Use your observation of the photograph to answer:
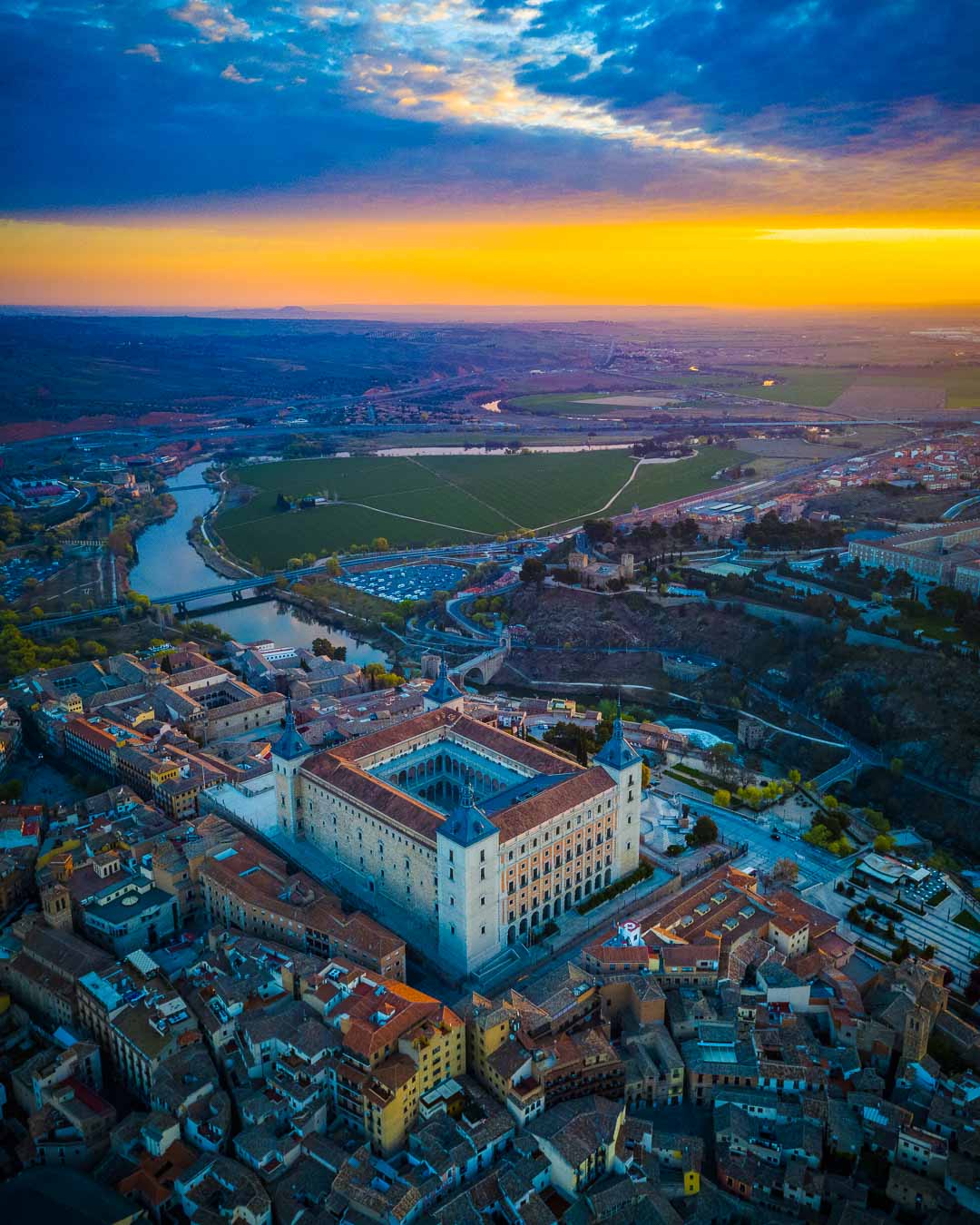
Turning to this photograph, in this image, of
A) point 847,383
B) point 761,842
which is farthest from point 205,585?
point 847,383

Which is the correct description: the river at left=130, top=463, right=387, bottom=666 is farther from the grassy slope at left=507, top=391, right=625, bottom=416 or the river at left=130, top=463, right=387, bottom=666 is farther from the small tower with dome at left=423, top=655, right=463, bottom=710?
the grassy slope at left=507, top=391, right=625, bottom=416

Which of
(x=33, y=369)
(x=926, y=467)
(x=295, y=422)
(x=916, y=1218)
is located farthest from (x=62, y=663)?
(x=33, y=369)

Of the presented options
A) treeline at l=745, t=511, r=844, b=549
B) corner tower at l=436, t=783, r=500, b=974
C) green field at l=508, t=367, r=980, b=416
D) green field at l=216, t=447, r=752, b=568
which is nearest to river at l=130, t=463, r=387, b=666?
green field at l=216, t=447, r=752, b=568

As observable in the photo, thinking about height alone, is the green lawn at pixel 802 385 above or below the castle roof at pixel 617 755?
above

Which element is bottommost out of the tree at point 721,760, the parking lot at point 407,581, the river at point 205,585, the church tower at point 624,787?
the river at point 205,585

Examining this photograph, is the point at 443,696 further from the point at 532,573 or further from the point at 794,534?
the point at 794,534

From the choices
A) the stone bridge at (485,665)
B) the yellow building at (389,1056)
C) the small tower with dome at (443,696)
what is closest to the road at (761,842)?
the small tower with dome at (443,696)

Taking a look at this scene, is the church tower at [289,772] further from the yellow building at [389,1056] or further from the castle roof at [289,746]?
the yellow building at [389,1056]
